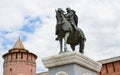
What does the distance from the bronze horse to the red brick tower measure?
937 inches

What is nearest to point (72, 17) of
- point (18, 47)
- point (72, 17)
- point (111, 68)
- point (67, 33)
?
point (72, 17)

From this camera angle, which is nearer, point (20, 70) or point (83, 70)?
point (83, 70)

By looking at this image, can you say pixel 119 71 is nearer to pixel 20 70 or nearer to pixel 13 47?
pixel 20 70

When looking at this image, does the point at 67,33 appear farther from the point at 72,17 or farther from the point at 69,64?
the point at 69,64

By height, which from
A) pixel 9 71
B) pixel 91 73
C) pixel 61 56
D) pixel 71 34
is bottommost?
pixel 9 71

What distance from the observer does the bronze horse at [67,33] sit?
6219 millimetres

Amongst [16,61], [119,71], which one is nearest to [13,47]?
[16,61]

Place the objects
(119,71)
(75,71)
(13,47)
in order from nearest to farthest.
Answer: (75,71)
(119,71)
(13,47)

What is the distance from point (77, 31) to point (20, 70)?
24.1 m

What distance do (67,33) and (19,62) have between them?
2423cm

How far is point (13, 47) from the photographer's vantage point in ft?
105

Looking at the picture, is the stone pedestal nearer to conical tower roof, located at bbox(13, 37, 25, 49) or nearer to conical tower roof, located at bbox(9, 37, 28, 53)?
conical tower roof, located at bbox(9, 37, 28, 53)

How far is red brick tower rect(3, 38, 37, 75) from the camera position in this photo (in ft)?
97.6

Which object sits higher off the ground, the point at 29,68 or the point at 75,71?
the point at 75,71
